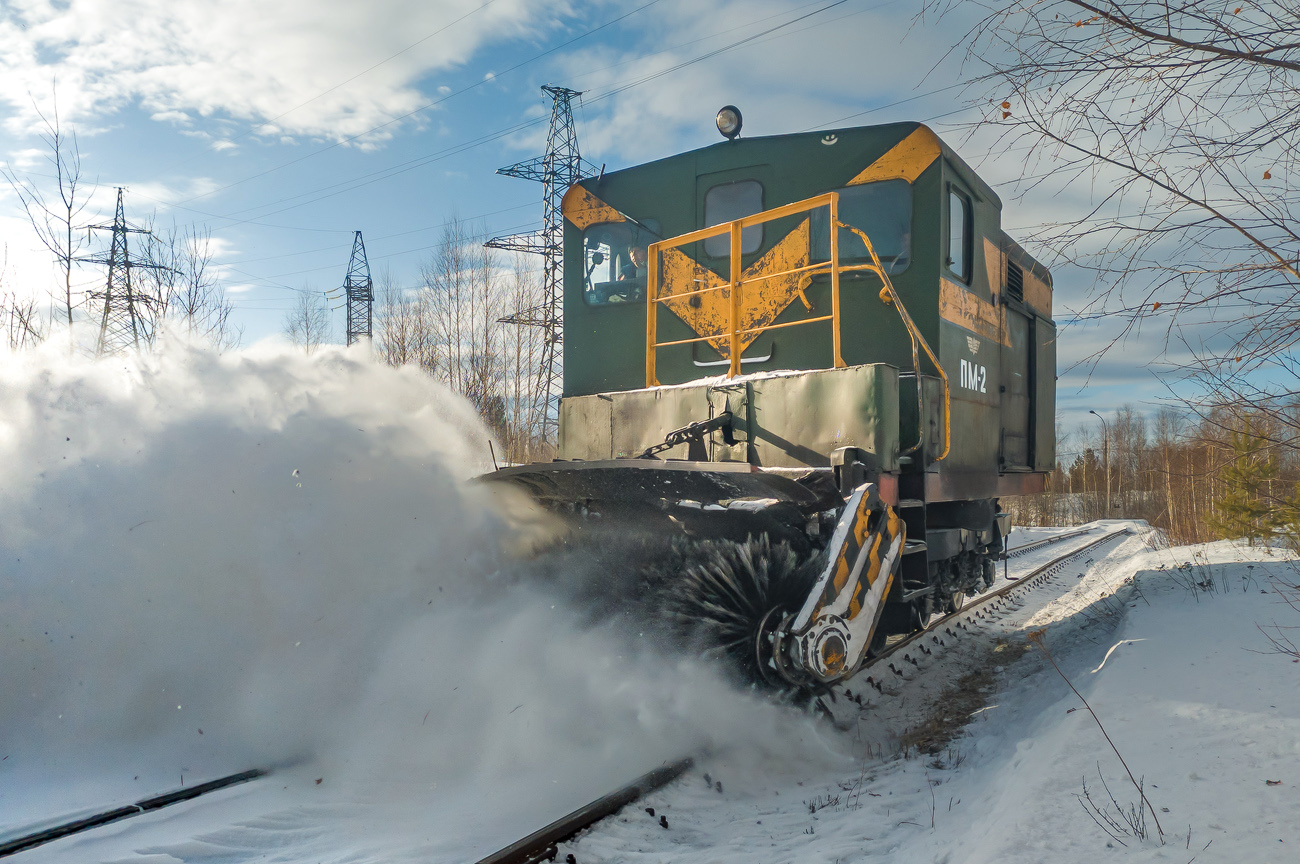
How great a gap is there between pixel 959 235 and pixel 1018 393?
7.96 ft

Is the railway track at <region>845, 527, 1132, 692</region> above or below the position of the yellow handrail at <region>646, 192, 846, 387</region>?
below

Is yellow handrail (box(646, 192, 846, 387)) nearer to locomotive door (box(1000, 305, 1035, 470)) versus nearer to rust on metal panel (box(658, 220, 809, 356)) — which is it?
rust on metal panel (box(658, 220, 809, 356))

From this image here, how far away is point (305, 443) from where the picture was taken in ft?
14.8

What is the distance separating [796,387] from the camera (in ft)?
14.3

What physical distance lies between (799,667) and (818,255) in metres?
2.91

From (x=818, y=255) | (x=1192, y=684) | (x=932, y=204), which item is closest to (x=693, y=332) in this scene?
→ (x=818, y=255)

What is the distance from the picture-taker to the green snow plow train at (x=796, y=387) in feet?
12.4

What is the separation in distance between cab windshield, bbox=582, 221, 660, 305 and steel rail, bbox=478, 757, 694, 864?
3.50 m

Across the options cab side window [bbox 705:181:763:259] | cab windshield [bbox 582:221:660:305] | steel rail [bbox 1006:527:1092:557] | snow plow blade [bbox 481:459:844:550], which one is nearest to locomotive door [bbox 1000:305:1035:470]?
cab side window [bbox 705:181:763:259]

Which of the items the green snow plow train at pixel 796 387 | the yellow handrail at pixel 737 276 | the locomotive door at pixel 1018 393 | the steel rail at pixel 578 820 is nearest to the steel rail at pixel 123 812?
the steel rail at pixel 578 820

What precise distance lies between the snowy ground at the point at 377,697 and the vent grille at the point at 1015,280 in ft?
10.9

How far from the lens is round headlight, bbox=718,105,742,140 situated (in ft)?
18.4

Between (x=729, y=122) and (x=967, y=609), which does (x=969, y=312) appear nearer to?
(x=729, y=122)

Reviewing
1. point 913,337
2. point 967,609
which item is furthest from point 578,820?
point 967,609
